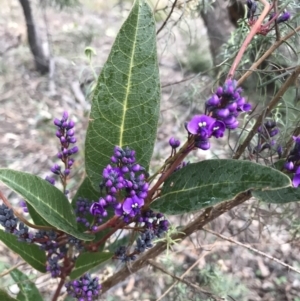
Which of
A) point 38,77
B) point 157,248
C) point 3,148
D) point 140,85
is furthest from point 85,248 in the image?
point 38,77

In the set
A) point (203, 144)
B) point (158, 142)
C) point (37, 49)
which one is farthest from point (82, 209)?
point (37, 49)

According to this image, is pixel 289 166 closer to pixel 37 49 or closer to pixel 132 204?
pixel 132 204

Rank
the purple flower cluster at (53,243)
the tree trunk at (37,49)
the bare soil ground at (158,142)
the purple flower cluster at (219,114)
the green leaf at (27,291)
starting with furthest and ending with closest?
the tree trunk at (37,49) → the bare soil ground at (158,142) → the green leaf at (27,291) → the purple flower cluster at (53,243) → the purple flower cluster at (219,114)

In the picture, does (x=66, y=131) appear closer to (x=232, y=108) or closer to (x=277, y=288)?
(x=232, y=108)

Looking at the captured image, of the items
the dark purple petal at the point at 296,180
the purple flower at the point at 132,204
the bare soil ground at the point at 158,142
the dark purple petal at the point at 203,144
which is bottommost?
the bare soil ground at the point at 158,142

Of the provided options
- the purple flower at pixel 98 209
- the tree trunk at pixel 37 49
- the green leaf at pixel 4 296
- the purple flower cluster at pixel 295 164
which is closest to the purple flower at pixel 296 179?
the purple flower cluster at pixel 295 164

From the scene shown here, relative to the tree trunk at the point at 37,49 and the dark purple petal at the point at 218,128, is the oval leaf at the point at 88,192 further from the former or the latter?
the tree trunk at the point at 37,49
